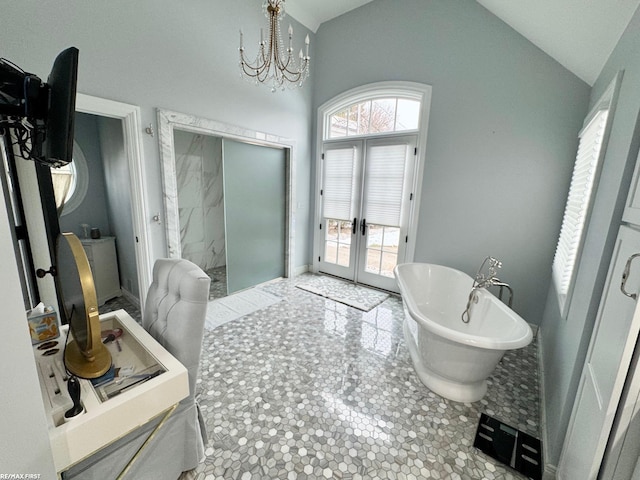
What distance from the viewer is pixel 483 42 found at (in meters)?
2.66

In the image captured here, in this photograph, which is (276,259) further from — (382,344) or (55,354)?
(55,354)

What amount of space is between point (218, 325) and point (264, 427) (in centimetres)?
136

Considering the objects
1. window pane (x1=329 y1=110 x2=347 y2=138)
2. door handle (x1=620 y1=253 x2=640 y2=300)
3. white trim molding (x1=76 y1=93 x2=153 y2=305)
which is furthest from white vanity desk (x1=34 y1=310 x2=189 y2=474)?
window pane (x1=329 y1=110 x2=347 y2=138)

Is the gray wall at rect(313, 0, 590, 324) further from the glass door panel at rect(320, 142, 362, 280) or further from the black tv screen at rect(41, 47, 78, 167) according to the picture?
the black tv screen at rect(41, 47, 78, 167)

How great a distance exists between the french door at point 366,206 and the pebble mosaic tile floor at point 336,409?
1.26 m

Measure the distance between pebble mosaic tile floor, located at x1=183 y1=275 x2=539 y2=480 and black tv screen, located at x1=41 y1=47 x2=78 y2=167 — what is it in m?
1.58

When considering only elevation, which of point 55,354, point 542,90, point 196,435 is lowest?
point 196,435

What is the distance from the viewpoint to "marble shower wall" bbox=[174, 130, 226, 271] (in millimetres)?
3900

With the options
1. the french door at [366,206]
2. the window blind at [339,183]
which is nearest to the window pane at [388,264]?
the french door at [366,206]

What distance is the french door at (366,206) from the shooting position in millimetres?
3404

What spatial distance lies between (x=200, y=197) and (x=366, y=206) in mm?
2624

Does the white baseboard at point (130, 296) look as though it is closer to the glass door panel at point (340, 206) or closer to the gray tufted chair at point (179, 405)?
the gray tufted chair at point (179, 405)

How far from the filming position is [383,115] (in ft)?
11.4

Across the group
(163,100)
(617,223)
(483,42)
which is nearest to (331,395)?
(617,223)
